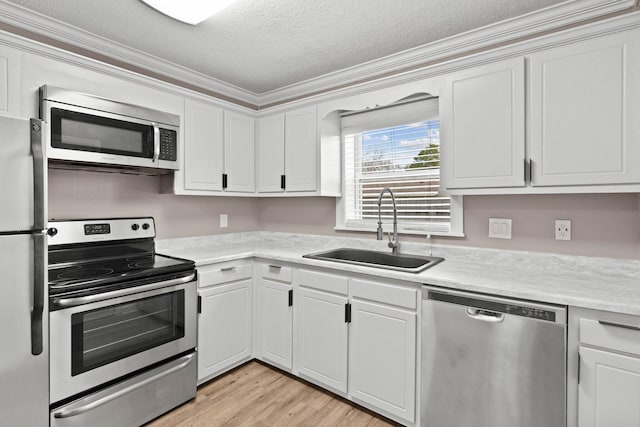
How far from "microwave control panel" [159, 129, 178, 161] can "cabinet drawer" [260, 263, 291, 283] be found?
3.46 feet

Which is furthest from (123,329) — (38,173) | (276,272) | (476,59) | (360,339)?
(476,59)

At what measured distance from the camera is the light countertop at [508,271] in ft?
4.88

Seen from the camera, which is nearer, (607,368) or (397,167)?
(607,368)

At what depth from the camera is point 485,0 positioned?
183 cm

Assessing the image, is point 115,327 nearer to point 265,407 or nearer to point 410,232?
point 265,407

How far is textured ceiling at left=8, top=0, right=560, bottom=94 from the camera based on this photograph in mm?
1882

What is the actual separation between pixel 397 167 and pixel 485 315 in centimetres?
141

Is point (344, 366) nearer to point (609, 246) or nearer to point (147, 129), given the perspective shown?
point (609, 246)

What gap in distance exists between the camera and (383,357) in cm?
200

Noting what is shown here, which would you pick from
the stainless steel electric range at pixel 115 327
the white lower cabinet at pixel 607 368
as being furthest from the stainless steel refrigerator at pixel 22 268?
the white lower cabinet at pixel 607 368

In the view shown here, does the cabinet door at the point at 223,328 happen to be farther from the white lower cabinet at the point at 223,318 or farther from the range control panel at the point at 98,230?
the range control panel at the point at 98,230

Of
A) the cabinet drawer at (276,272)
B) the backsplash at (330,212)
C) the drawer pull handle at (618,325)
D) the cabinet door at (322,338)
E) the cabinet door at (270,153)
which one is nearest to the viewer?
the drawer pull handle at (618,325)

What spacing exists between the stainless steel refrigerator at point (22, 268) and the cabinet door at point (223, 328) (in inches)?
36.8

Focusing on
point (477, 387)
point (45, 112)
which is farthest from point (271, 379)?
Answer: point (45, 112)
